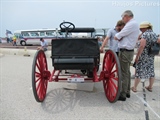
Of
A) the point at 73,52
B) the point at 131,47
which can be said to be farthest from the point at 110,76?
the point at 73,52

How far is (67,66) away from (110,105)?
1.12 metres

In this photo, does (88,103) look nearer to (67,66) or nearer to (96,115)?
(96,115)

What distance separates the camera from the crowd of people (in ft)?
10.4

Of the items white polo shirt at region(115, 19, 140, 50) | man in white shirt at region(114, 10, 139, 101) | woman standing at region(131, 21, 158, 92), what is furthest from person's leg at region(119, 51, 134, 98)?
woman standing at region(131, 21, 158, 92)

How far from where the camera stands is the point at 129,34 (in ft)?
10.4

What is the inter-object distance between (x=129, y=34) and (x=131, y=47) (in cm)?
26

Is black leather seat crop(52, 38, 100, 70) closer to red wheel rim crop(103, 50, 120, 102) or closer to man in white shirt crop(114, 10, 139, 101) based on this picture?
red wheel rim crop(103, 50, 120, 102)

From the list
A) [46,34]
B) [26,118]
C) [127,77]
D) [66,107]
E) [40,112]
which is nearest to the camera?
[26,118]

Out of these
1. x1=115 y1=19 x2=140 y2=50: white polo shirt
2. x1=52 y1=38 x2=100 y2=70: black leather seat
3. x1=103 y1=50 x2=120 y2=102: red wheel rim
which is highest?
x1=115 y1=19 x2=140 y2=50: white polo shirt

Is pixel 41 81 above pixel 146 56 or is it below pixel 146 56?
below

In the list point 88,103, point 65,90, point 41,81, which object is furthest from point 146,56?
point 41,81

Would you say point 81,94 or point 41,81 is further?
point 81,94

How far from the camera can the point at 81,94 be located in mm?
3801

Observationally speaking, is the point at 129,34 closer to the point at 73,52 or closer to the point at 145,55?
the point at 145,55
